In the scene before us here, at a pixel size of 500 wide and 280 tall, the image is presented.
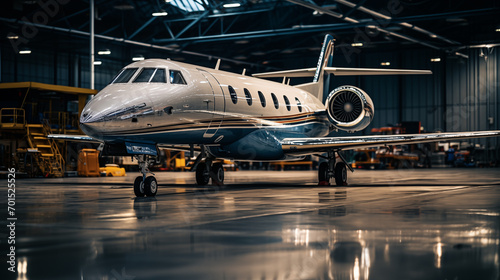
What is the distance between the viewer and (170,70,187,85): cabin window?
13961 mm

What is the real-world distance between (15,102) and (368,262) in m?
28.3

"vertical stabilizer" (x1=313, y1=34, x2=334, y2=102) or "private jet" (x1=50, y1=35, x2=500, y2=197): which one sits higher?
"vertical stabilizer" (x1=313, y1=34, x2=334, y2=102)

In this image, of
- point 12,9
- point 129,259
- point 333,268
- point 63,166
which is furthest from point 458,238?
point 12,9

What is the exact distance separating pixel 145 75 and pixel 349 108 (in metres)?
7.67

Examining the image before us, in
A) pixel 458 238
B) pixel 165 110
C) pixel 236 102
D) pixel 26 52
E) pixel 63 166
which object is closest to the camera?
pixel 458 238

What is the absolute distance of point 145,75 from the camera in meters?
13.6

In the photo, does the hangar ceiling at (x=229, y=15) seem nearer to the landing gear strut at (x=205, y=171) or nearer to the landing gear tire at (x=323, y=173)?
the landing gear tire at (x=323, y=173)

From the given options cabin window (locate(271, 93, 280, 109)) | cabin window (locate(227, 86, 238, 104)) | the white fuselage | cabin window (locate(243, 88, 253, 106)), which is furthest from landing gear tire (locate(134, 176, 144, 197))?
cabin window (locate(271, 93, 280, 109))

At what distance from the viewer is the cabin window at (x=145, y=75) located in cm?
1342

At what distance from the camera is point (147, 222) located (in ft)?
25.5

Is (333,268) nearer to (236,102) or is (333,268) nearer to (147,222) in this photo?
(147,222)

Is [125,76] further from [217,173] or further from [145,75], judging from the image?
[217,173]

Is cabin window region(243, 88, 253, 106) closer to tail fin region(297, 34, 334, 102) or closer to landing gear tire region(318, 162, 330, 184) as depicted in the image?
landing gear tire region(318, 162, 330, 184)

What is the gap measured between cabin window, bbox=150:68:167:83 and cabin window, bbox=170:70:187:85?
0.22m
